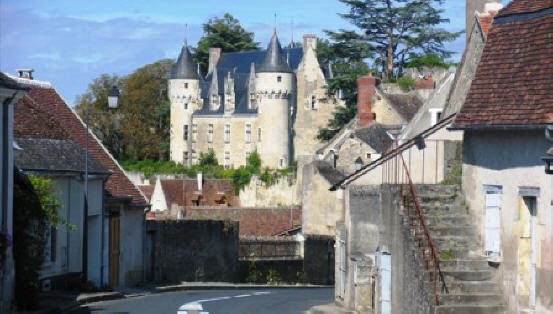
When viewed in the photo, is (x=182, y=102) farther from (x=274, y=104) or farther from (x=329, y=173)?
(x=329, y=173)

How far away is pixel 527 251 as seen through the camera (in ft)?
65.0

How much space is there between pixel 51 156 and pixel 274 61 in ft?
291

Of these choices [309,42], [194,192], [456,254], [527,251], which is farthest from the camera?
[309,42]

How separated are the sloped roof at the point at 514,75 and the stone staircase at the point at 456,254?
7.09 ft

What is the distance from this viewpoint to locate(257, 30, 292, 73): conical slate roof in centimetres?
11894

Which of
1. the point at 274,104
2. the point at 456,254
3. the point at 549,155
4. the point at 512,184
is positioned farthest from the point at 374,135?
the point at 274,104

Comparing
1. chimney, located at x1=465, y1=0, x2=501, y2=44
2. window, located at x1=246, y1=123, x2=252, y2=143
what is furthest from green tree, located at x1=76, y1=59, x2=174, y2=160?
chimney, located at x1=465, y1=0, x2=501, y2=44

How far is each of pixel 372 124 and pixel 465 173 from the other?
3946 centimetres

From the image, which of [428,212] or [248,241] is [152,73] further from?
[428,212]

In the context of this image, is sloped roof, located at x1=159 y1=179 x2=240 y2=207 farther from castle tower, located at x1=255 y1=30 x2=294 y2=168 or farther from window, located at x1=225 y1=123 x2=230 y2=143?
window, located at x1=225 y1=123 x2=230 y2=143

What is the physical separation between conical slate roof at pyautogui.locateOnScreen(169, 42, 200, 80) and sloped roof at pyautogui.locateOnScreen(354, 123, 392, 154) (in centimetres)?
6680

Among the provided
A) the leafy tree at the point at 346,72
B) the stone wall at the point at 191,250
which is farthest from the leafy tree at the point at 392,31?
the stone wall at the point at 191,250

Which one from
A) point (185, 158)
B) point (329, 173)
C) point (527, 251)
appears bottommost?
point (527, 251)

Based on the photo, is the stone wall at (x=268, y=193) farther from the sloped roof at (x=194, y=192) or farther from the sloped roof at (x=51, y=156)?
the sloped roof at (x=51, y=156)
